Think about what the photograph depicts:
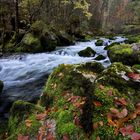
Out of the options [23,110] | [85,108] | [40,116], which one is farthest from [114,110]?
[23,110]

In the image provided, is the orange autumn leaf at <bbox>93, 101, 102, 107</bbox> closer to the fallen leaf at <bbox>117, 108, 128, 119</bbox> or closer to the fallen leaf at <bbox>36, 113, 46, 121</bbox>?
the fallen leaf at <bbox>117, 108, 128, 119</bbox>

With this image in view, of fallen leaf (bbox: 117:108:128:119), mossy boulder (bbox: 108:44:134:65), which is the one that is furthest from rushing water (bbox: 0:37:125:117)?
fallen leaf (bbox: 117:108:128:119)

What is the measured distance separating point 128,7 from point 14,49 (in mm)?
54400

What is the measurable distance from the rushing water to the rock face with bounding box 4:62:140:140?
12.1 ft

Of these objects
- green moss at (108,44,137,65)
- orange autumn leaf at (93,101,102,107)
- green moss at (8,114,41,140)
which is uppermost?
orange autumn leaf at (93,101,102,107)

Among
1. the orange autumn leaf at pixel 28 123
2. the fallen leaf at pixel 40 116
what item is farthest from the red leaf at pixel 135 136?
the orange autumn leaf at pixel 28 123

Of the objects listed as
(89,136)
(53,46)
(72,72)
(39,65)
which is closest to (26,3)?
(53,46)

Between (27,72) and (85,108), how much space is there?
367 inches

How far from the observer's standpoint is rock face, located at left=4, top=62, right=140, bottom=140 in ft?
11.3

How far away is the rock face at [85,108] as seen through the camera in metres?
3.44

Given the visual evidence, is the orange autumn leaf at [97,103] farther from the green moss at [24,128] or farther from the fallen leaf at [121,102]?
the green moss at [24,128]

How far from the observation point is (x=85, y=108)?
3.71 metres

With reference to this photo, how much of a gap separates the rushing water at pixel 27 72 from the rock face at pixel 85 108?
12.1 ft

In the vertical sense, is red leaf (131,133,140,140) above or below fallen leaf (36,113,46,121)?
above
